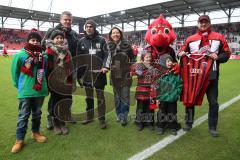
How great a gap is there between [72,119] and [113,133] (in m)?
1.01

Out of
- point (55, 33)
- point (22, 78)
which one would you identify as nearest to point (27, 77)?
point (22, 78)

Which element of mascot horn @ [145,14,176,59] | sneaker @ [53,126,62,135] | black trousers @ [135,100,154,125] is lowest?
sneaker @ [53,126,62,135]

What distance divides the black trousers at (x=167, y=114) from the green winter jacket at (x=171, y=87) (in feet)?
0.42

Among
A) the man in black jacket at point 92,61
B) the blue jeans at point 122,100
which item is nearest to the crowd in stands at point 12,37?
the man in black jacket at point 92,61

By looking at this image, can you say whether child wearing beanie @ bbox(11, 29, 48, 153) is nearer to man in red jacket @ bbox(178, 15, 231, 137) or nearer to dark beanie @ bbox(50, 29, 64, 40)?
dark beanie @ bbox(50, 29, 64, 40)

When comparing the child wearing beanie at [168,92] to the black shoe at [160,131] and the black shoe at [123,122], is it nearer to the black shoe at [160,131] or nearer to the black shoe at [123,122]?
the black shoe at [160,131]

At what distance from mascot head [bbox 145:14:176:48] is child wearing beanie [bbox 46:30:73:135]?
1403 mm

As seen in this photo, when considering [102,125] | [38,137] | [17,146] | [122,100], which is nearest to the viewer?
[17,146]

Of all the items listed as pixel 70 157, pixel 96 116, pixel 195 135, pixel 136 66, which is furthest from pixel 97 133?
pixel 195 135

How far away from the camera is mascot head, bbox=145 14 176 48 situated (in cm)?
409

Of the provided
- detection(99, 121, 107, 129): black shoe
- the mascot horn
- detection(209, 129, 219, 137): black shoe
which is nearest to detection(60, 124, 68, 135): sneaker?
detection(99, 121, 107, 129): black shoe

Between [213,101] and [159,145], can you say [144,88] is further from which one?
[213,101]

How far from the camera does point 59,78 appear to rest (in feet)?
12.9

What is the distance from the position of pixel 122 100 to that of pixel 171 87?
40.3 inches
